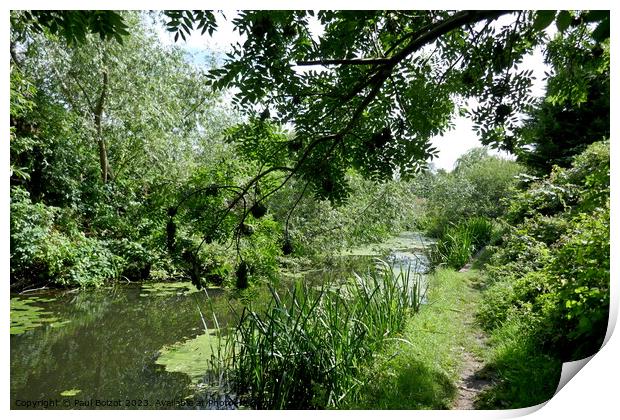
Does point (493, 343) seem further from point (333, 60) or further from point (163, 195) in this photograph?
point (163, 195)

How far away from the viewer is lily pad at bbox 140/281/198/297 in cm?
303

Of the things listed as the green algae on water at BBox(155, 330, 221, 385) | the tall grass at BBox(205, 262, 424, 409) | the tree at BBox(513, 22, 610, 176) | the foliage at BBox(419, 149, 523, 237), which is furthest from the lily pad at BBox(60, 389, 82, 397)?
the tree at BBox(513, 22, 610, 176)

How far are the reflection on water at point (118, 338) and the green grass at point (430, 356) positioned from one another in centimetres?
53

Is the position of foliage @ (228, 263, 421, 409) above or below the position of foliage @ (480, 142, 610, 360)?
below

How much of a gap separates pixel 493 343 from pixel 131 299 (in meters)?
2.69

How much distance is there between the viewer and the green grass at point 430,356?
2.22 m

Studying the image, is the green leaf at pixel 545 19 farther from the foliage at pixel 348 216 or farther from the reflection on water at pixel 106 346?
the reflection on water at pixel 106 346

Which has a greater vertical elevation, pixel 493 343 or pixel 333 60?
pixel 333 60

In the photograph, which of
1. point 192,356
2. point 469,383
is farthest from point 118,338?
point 469,383

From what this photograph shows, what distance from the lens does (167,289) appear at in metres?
3.08

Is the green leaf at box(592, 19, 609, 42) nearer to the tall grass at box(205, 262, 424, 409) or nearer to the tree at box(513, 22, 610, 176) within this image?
the tree at box(513, 22, 610, 176)

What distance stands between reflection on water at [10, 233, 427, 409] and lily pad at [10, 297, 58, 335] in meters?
0.02

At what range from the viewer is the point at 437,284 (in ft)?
11.9

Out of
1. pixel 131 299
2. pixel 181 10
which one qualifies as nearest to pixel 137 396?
pixel 131 299
